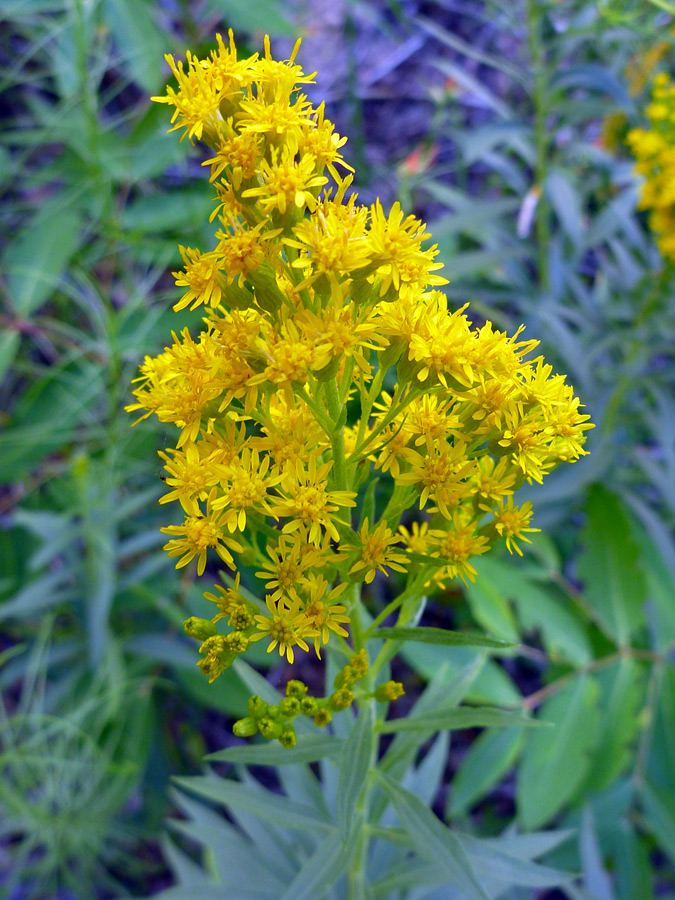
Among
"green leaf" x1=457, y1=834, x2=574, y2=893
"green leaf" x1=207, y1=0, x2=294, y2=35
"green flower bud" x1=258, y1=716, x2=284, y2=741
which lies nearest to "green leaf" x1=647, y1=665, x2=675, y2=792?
"green leaf" x1=457, y1=834, x2=574, y2=893

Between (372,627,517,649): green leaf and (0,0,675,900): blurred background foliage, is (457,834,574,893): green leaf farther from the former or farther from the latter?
(372,627,517,649): green leaf

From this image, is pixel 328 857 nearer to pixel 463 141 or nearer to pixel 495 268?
pixel 463 141

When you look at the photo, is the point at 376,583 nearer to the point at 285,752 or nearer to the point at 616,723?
the point at 616,723

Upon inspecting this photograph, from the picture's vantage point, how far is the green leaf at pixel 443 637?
104 centimetres

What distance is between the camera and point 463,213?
2.77m

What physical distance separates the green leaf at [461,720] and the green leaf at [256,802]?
1.07 ft

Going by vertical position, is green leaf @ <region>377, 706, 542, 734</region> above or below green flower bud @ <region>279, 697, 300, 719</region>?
below

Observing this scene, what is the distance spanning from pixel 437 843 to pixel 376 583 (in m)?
1.84

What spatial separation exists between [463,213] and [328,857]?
2.40m

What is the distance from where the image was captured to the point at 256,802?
1.46m

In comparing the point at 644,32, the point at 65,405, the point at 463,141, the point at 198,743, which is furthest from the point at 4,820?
the point at 644,32

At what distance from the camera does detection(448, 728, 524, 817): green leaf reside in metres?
2.23

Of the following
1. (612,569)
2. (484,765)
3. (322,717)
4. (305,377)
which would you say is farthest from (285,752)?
(612,569)

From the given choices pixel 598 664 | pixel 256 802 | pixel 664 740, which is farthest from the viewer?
pixel 598 664
